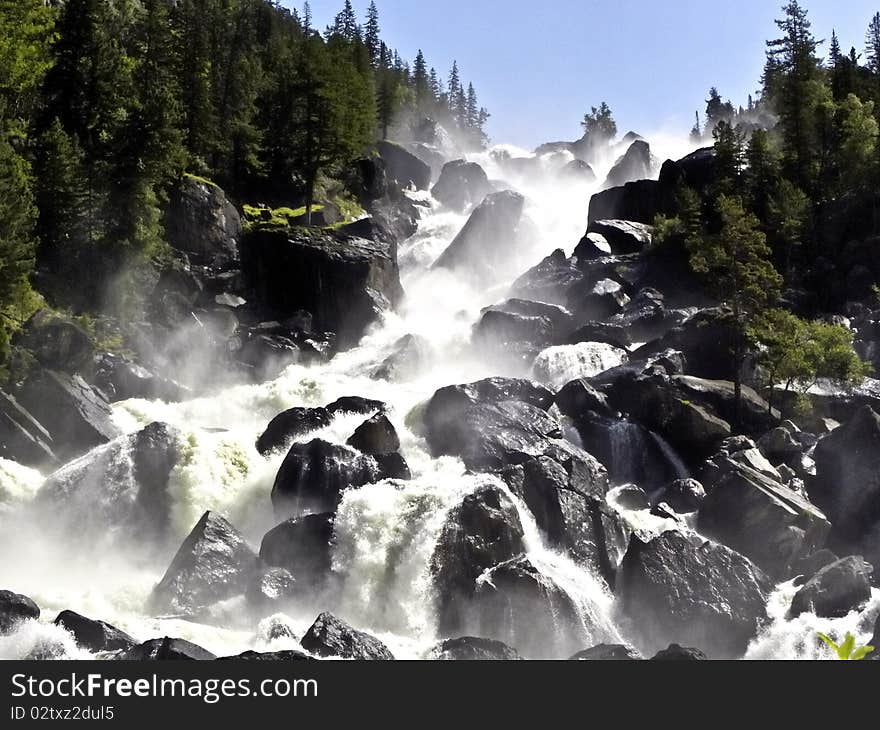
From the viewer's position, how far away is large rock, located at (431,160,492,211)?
92312 millimetres

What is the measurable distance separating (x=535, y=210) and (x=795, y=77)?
2533cm

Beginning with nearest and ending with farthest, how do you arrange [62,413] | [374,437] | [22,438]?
[22,438]
[374,437]
[62,413]

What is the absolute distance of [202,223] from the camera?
5794 cm

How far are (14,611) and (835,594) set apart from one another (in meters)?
25.0

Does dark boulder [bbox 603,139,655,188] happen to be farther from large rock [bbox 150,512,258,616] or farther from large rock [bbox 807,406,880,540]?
large rock [bbox 150,512,258,616]

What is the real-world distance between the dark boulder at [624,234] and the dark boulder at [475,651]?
45446 millimetres

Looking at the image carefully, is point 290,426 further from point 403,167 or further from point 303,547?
point 403,167

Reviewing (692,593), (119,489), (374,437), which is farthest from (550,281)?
(119,489)

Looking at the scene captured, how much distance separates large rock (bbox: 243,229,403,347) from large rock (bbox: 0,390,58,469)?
2164cm

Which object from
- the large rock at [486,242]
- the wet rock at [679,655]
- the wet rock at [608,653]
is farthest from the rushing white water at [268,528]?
the large rock at [486,242]

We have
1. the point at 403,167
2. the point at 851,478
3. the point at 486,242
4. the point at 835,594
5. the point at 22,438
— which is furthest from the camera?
the point at 403,167

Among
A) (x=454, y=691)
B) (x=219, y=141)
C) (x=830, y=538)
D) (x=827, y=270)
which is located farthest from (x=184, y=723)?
(x=219, y=141)

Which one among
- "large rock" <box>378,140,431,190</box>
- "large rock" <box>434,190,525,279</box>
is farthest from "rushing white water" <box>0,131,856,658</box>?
"large rock" <box>378,140,431,190</box>

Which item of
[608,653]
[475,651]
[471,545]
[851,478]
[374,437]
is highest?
[374,437]
